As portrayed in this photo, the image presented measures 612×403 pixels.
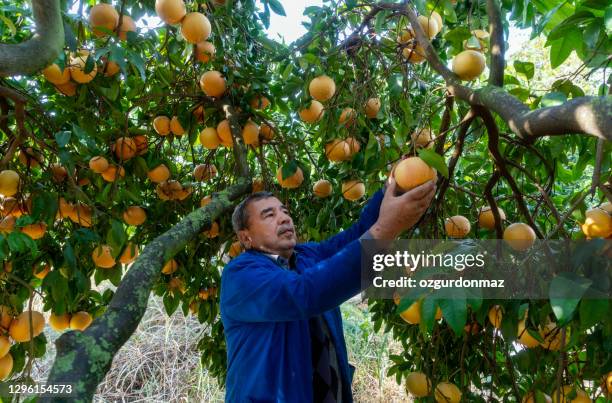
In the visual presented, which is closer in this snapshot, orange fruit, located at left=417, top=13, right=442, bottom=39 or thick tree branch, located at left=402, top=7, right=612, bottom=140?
thick tree branch, located at left=402, top=7, right=612, bottom=140

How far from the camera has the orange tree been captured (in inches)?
48.0

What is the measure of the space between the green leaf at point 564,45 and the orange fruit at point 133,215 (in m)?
1.66

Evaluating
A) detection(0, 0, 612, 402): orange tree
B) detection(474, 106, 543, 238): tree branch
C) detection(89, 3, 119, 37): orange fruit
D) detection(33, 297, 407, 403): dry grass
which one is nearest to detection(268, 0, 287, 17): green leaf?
detection(0, 0, 612, 402): orange tree

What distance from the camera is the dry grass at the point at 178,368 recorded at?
4.53m

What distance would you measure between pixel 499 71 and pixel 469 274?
0.44 m

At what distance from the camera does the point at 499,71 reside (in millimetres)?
1194

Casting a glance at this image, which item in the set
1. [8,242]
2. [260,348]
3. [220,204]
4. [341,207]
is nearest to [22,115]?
[8,242]

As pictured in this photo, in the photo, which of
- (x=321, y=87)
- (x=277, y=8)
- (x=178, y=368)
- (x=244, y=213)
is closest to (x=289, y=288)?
(x=244, y=213)

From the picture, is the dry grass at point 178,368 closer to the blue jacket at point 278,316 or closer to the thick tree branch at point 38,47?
the blue jacket at point 278,316

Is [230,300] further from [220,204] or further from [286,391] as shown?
[220,204]

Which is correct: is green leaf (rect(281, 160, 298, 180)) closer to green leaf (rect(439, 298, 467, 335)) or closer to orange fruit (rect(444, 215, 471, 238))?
orange fruit (rect(444, 215, 471, 238))

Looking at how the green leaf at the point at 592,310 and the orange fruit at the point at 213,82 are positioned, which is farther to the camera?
the orange fruit at the point at 213,82

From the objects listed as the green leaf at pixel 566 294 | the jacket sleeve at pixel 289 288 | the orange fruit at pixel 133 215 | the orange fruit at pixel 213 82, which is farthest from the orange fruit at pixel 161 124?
the green leaf at pixel 566 294

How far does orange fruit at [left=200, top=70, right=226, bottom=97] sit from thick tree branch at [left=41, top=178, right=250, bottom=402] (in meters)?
0.71
